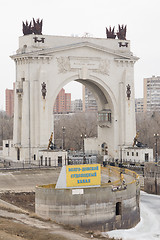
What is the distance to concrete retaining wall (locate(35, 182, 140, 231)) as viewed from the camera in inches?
1445

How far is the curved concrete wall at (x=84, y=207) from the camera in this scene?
120ft

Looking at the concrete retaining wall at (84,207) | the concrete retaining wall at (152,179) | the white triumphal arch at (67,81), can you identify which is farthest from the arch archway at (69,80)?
the concrete retaining wall at (84,207)

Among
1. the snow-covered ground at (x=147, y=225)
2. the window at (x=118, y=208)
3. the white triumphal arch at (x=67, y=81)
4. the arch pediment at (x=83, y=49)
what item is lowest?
the snow-covered ground at (x=147, y=225)

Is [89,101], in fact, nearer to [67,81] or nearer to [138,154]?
[67,81]

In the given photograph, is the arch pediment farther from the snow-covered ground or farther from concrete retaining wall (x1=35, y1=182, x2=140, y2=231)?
concrete retaining wall (x1=35, y1=182, x2=140, y2=231)

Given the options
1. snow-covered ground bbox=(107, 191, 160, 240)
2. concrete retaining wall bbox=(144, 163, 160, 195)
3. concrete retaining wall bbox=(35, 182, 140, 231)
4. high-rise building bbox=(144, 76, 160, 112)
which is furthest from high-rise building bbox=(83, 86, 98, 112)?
concrete retaining wall bbox=(35, 182, 140, 231)

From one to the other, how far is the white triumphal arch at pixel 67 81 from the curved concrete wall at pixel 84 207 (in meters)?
28.7

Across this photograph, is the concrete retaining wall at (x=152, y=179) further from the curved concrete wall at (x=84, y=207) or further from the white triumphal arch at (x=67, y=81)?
the curved concrete wall at (x=84, y=207)

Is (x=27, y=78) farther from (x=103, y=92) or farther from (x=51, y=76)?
(x=103, y=92)

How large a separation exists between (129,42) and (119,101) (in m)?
8.68

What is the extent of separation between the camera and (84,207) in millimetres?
37062

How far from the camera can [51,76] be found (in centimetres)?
6744

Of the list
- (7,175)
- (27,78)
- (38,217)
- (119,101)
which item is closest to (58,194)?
(38,217)

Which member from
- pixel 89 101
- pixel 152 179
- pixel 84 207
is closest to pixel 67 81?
pixel 152 179
